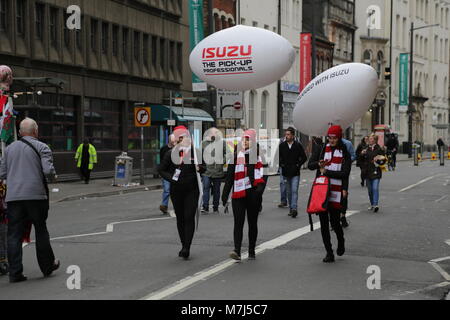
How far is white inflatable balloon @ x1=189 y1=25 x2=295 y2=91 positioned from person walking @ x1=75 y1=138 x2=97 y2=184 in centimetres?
1809

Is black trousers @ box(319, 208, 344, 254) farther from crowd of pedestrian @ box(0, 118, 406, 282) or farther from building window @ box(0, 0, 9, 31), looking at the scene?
building window @ box(0, 0, 9, 31)

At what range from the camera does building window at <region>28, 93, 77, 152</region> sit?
3188cm

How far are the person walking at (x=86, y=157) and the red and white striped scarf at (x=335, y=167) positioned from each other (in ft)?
68.4

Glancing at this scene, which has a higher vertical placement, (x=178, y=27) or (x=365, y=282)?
(x=178, y=27)

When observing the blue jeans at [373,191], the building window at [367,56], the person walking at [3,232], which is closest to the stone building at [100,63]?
the blue jeans at [373,191]

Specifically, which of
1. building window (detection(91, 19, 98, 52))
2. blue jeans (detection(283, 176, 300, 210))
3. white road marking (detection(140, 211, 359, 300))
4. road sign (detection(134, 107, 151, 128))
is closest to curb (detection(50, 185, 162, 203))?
road sign (detection(134, 107, 151, 128))

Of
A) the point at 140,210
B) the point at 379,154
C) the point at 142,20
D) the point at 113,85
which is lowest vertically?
the point at 140,210

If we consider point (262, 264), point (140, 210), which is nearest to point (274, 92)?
point (140, 210)

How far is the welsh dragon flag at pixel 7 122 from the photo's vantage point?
407 inches

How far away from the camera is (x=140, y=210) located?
20.1m

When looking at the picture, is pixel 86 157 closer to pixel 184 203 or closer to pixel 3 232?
pixel 184 203

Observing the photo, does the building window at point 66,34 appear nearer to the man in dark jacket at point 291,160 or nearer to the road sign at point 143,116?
the road sign at point 143,116
